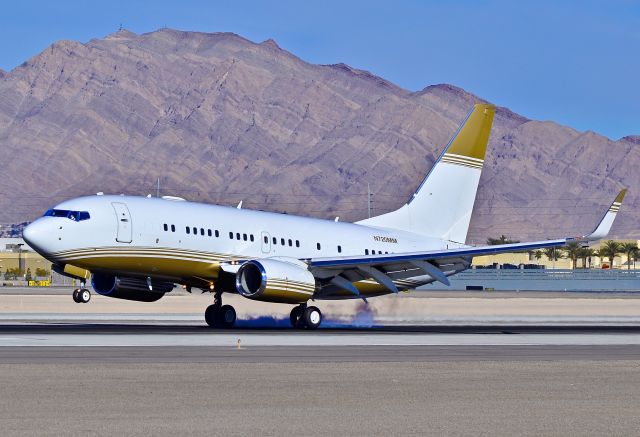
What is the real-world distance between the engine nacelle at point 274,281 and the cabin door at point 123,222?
4707 millimetres

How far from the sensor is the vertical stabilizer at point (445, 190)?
6003 centimetres

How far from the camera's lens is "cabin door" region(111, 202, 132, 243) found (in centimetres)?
4772

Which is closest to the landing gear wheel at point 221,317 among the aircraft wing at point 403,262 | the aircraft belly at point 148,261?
the aircraft belly at point 148,261

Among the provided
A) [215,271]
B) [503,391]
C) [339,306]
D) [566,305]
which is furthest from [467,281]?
[503,391]

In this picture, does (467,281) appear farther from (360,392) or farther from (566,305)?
(360,392)

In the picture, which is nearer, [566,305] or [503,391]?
[503,391]

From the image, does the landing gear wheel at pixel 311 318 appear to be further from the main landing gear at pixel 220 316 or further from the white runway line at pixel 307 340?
the white runway line at pixel 307 340

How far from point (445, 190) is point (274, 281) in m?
14.8

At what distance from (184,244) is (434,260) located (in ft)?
35.6

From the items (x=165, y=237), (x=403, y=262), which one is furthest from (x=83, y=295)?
(x=403, y=262)

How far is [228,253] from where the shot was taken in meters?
50.7

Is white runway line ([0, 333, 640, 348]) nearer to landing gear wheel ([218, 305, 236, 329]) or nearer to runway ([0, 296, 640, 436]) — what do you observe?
runway ([0, 296, 640, 436])

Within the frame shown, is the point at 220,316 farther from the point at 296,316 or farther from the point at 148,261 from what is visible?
the point at 148,261

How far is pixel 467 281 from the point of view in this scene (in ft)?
482
